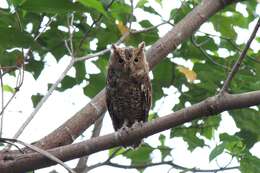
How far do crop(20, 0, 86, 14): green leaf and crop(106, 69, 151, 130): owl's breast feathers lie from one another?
232cm

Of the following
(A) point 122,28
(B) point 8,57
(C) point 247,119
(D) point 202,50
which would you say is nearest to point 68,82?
(A) point 122,28

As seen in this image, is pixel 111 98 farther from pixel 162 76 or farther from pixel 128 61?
pixel 162 76

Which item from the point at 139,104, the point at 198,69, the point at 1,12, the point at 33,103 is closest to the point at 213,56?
the point at 198,69

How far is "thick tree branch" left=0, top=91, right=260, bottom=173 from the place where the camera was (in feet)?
8.23

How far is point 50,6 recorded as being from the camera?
2.12 m

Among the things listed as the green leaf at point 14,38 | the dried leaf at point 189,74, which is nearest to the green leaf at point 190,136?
the dried leaf at point 189,74

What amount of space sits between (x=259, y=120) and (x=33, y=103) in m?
1.65

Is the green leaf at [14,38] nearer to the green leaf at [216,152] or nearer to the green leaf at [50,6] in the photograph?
the green leaf at [50,6]

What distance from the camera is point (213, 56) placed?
414 cm

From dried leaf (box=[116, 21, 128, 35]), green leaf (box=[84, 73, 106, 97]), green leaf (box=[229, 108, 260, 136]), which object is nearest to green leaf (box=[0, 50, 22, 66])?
dried leaf (box=[116, 21, 128, 35])

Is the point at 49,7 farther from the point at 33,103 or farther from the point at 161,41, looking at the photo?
the point at 33,103

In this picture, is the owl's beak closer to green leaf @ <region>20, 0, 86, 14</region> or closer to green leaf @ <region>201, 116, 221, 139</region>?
green leaf @ <region>201, 116, 221, 139</region>

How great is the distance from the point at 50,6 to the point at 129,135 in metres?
0.93

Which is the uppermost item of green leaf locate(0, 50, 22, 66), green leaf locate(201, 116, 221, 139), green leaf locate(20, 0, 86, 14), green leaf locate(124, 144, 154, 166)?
green leaf locate(0, 50, 22, 66)
